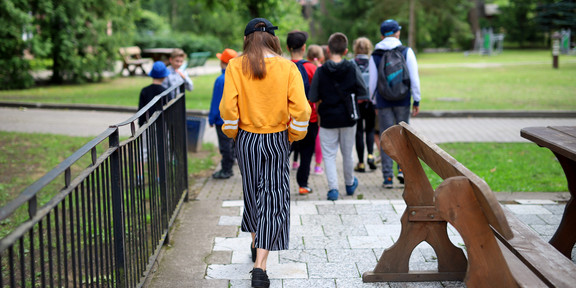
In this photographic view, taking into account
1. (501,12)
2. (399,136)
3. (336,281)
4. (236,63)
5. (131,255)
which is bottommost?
(336,281)

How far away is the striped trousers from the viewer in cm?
403

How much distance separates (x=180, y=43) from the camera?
43.5 metres

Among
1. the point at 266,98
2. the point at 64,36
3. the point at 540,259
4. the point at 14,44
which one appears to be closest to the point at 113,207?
the point at 266,98

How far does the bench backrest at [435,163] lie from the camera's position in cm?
269

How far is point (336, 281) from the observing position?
412cm

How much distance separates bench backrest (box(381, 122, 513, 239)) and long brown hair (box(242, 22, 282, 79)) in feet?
3.10

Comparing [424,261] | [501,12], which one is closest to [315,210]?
[424,261]

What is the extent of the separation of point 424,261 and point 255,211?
1303mm

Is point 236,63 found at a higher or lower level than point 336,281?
higher

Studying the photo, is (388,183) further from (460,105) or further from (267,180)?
(460,105)

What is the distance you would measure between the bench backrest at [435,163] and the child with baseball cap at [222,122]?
3.35m

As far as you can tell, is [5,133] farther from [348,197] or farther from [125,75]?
[125,75]

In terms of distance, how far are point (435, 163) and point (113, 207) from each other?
1.86m

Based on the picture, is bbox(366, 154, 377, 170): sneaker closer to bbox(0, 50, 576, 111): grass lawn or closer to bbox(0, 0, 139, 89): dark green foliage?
bbox(0, 50, 576, 111): grass lawn
